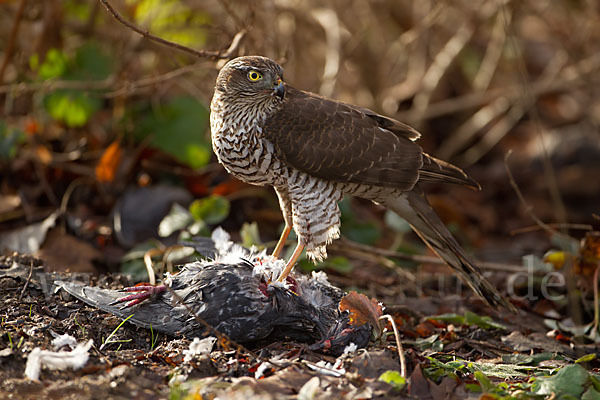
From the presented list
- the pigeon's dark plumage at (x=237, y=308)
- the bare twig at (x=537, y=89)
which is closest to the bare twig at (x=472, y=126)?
the bare twig at (x=537, y=89)

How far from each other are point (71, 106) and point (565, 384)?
4.62 meters

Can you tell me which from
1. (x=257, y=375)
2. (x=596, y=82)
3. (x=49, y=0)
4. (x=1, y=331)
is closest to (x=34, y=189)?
(x=49, y=0)

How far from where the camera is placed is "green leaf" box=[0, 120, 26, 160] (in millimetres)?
5598

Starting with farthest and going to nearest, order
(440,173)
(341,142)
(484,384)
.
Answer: (440,173) → (341,142) → (484,384)

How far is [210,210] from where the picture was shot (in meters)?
5.30

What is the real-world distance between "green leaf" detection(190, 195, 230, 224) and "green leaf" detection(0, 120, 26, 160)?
5.10 feet

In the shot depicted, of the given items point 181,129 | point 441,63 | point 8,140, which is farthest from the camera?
point 441,63

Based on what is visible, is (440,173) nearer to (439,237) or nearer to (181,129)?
(439,237)

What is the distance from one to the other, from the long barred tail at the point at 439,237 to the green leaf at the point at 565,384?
1.28 m

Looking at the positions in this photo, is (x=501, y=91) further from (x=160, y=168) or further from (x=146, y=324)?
(x=146, y=324)

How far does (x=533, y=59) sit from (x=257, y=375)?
9.26m

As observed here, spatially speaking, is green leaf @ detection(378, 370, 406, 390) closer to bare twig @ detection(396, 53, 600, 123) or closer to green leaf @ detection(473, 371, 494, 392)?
green leaf @ detection(473, 371, 494, 392)

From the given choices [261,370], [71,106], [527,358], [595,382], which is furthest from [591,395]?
[71,106]

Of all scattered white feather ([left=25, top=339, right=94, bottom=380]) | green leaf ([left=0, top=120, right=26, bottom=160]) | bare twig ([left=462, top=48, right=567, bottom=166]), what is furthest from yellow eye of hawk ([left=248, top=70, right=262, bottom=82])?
bare twig ([left=462, top=48, right=567, bottom=166])
